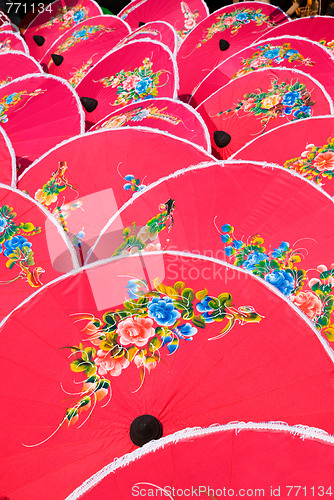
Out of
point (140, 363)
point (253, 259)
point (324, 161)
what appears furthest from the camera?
point (324, 161)

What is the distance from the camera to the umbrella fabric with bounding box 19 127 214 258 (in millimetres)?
2467

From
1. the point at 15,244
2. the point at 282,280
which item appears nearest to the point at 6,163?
the point at 15,244

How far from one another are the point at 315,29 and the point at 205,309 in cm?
354

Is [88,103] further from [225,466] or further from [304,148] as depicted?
[225,466]

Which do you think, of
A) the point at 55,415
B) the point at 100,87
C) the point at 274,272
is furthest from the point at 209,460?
the point at 100,87

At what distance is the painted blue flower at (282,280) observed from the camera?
189cm

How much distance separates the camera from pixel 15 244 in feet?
7.14

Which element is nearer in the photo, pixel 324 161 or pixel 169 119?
pixel 324 161

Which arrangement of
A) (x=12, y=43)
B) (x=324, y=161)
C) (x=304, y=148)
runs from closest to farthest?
(x=324, y=161) < (x=304, y=148) < (x=12, y=43)

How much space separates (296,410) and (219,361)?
0.94ft

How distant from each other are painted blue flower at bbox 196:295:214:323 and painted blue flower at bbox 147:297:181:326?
83 mm

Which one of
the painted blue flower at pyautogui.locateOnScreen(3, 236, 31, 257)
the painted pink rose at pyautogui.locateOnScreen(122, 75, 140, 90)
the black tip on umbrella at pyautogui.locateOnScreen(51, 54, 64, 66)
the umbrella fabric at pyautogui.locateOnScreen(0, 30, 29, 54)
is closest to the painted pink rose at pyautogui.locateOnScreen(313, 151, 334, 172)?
the painted blue flower at pyautogui.locateOnScreen(3, 236, 31, 257)

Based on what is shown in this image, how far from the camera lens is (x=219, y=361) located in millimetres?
1415

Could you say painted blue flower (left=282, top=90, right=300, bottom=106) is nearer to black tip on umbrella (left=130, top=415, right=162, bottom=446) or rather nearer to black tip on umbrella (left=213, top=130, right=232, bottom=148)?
black tip on umbrella (left=213, top=130, right=232, bottom=148)
